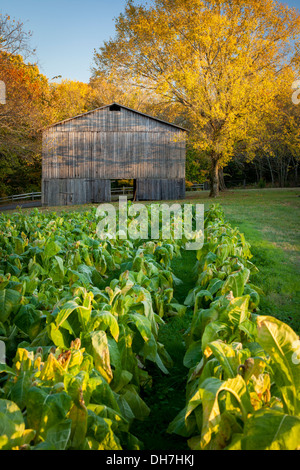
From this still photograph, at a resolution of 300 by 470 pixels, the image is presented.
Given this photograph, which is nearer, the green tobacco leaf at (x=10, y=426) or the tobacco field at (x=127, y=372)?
the green tobacco leaf at (x=10, y=426)

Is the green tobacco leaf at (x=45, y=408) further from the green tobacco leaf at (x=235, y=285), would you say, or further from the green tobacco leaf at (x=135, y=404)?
the green tobacco leaf at (x=235, y=285)

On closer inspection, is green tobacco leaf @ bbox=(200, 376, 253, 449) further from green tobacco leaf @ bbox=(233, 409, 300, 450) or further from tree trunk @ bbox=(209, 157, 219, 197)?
tree trunk @ bbox=(209, 157, 219, 197)

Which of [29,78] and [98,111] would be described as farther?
[29,78]

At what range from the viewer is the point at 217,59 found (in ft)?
86.0

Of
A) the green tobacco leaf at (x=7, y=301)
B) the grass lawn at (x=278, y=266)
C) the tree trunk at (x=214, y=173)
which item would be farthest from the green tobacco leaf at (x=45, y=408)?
the tree trunk at (x=214, y=173)

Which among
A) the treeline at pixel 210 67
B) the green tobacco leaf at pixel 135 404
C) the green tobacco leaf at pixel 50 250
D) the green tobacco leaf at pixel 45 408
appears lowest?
the green tobacco leaf at pixel 135 404

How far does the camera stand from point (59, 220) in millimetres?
9539

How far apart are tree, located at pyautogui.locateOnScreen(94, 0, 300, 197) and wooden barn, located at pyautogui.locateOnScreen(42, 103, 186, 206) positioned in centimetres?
247

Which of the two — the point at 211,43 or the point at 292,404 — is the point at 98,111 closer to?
the point at 211,43

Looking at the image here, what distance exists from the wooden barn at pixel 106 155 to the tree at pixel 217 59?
247cm

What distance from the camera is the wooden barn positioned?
28.2 meters

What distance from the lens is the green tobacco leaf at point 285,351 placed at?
2.01 metres
